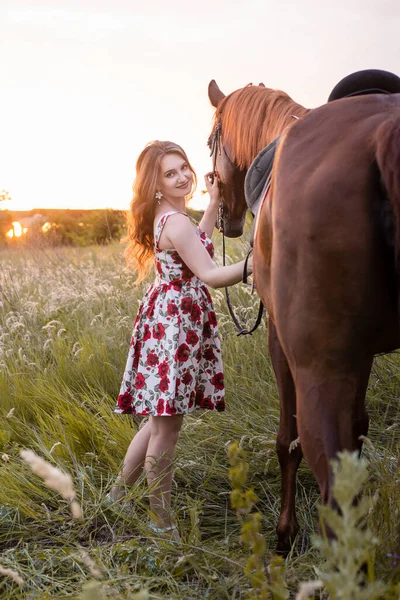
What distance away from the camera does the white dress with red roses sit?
2.95m

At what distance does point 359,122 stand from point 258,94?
4.48ft

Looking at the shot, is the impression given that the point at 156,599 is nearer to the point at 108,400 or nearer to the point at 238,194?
the point at 238,194

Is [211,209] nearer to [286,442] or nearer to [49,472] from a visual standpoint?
[286,442]

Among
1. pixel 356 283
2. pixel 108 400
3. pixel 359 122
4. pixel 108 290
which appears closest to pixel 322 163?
pixel 359 122

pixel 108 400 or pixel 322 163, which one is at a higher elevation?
pixel 322 163

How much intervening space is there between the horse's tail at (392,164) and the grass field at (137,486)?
0.69 meters

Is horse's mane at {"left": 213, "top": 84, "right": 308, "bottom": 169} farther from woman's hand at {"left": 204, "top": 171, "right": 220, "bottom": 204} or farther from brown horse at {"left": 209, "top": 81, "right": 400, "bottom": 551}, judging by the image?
brown horse at {"left": 209, "top": 81, "right": 400, "bottom": 551}

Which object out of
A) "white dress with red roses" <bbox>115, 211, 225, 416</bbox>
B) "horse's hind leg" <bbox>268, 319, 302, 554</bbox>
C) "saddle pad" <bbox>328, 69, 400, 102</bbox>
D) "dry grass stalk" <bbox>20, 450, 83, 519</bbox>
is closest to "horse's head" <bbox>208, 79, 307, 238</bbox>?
"white dress with red roses" <bbox>115, 211, 225, 416</bbox>

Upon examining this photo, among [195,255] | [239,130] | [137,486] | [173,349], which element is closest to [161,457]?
[137,486]

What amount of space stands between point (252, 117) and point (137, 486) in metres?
1.79

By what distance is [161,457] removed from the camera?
9.43ft

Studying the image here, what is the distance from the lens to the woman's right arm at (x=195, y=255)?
279 cm

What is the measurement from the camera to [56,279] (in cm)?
716

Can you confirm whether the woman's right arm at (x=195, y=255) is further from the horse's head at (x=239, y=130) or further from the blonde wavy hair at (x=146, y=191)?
the horse's head at (x=239, y=130)
